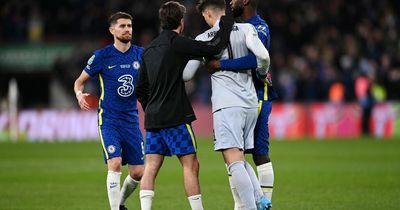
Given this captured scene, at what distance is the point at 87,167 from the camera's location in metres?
17.5

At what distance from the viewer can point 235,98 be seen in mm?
8477

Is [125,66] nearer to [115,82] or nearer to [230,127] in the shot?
Result: [115,82]

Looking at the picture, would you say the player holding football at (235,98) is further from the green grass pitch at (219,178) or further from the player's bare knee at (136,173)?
the green grass pitch at (219,178)

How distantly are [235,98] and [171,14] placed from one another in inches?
40.9

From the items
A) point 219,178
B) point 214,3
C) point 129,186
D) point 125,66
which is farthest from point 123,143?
point 219,178

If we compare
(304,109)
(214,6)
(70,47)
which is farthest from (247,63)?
(70,47)

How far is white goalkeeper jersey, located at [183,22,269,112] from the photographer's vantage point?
8.45 metres

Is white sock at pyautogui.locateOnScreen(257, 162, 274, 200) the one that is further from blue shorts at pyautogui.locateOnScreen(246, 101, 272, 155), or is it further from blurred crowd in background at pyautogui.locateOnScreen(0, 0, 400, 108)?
blurred crowd in background at pyautogui.locateOnScreen(0, 0, 400, 108)

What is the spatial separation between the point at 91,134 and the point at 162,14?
18.6 metres

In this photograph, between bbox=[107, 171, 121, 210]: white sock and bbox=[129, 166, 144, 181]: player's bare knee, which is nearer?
bbox=[107, 171, 121, 210]: white sock

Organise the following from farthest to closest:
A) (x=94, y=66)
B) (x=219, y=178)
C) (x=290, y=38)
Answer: (x=290, y=38) → (x=219, y=178) → (x=94, y=66)

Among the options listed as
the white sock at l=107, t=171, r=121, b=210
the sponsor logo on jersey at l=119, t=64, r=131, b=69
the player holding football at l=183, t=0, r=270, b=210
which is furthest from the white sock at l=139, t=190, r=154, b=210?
the sponsor logo on jersey at l=119, t=64, r=131, b=69

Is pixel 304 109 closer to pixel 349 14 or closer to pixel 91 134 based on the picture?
pixel 349 14

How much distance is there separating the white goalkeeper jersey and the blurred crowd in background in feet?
55.9
